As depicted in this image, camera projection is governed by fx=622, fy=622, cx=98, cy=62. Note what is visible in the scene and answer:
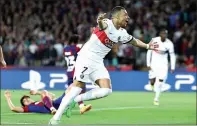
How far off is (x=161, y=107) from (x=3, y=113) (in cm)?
502

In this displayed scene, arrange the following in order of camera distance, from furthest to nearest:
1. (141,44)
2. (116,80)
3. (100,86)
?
(116,80), (141,44), (100,86)

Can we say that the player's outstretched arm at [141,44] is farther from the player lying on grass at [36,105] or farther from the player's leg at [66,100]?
the player lying on grass at [36,105]

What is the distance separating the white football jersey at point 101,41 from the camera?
12.7 metres

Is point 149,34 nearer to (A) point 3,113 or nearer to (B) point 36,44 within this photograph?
(B) point 36,44

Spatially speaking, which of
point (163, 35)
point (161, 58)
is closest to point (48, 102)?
point (163, 35)

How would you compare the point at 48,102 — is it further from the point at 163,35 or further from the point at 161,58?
the point at 161,58

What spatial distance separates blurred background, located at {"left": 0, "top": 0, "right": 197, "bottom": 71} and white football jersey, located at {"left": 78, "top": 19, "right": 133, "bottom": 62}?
14.0 meters

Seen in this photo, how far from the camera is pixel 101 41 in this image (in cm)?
1273

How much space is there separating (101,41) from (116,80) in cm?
1356

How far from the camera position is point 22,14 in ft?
104

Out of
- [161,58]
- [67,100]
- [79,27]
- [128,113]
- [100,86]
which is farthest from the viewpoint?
[79,27]

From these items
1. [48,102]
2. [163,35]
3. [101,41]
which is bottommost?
[48,102]

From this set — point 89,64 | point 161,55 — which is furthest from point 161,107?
point 89,64

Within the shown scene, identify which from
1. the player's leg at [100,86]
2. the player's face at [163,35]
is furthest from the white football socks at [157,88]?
the player's leg at [100,86]
